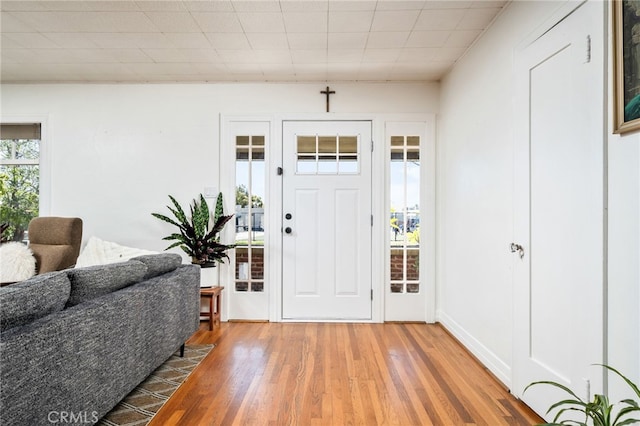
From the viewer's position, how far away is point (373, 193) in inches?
139

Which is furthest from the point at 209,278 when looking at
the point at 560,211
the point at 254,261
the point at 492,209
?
the point at 560,211

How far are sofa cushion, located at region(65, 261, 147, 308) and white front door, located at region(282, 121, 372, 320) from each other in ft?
5.61

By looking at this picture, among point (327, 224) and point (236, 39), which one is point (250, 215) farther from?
point (236, 39)

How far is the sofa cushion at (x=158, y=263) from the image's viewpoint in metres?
2.22

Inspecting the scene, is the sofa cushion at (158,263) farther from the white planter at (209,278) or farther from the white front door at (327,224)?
the white front door at (327,224)

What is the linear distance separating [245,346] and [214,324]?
0.68 m

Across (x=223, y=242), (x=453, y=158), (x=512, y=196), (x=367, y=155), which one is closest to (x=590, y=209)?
(x=512, y=196)

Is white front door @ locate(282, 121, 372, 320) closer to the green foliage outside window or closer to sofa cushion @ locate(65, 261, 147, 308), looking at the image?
sofa cushion @ locate(65, 261, 147, 308)

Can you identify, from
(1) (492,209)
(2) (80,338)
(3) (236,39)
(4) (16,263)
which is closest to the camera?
(2) (80,338)

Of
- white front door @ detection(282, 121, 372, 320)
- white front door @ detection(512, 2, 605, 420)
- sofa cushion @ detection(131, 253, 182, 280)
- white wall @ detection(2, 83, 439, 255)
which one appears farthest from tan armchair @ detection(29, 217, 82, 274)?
white front door @ detection(512, 2, 605, 420)

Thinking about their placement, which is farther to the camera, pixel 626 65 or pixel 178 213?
pixel 178 213

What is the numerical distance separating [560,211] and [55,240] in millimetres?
3909

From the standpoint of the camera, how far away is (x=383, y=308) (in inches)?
137

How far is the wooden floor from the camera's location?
1.82 m
